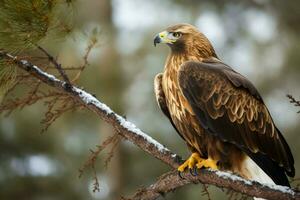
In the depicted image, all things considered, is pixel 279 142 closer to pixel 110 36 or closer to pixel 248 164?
pixel 248 164

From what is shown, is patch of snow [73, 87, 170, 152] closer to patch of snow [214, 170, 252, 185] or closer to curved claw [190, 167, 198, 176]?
curved claw [190, 167, 198, 176]

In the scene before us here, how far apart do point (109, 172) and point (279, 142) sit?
6.45 meters

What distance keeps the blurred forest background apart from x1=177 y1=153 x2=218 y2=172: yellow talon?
4.70 metres

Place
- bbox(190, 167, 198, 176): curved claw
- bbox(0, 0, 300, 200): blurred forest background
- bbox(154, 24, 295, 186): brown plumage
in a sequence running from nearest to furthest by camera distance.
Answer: bbox(190, 167, 198, 176): curved claw < bbox(154, 24, 295, 186): brown plumage < bbox(0, 0, 300, 200): blurred forest background

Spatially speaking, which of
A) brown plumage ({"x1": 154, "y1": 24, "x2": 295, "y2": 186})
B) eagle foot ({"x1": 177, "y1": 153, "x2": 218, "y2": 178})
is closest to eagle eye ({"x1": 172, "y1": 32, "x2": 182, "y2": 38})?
brown plumage ({"x1": 154, "y1": 24, "x2": 295, "y2": 186})

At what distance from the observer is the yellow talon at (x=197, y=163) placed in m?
4.93

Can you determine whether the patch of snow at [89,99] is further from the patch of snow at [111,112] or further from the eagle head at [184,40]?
the eagle head at [184,40]

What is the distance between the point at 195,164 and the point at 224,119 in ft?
1.60

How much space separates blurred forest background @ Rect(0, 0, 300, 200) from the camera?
11297 mm

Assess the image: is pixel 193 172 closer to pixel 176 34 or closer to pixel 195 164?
pixel 195 164

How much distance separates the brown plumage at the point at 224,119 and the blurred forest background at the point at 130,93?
4.49 m

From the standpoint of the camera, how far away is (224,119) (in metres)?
5.33

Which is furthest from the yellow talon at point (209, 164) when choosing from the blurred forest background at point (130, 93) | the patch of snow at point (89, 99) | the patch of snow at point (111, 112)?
the blurred forest background at point (130, 93)

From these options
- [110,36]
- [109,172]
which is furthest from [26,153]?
[110,36]
